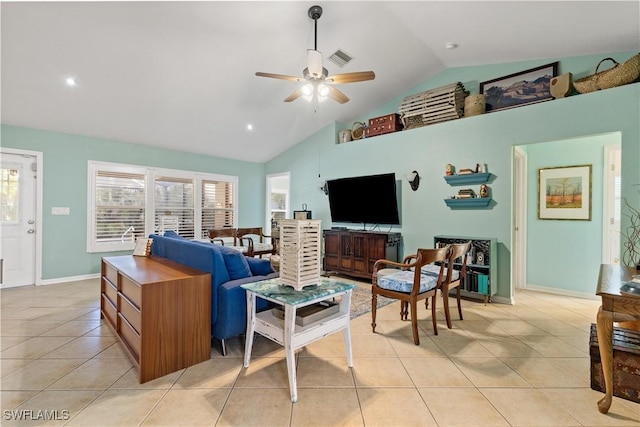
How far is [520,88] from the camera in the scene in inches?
151

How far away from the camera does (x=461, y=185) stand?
13.6 ft

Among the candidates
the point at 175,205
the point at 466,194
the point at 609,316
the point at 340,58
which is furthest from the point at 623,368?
the point at 175,205

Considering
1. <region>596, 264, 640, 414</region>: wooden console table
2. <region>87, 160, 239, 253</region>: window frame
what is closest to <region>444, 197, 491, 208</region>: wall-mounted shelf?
<region>596, 264, 640, 414</region>: wooden console table

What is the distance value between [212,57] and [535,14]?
3479 millimetres

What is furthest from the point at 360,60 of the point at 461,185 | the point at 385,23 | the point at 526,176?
Result: the point at 526,176

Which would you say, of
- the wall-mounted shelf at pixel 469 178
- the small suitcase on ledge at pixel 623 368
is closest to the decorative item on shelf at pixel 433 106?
the wall-mounted shelf at pixel 469 178

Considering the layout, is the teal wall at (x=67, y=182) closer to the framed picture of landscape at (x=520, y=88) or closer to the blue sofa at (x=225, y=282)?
the blue sofa at (x=225, y=282)

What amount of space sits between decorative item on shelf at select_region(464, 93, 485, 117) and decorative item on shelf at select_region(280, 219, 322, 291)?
3.28 metres

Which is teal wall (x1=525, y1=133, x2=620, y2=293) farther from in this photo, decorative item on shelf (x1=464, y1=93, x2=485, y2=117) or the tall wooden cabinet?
the tall wooden cabinet

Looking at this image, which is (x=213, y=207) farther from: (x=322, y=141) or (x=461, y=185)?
(x=461, y=185)

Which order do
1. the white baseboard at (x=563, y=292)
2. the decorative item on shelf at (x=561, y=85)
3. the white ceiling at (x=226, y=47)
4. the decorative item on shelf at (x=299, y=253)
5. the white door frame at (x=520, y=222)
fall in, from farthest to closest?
the white door frame at (x=520, y=222), the white baseboard at (x=563, y=292), the decorative item on shelf at (x=561, y=85), the white ceiling at (x=226, y=47), the decorative item on shelf at (x=299, y=253)

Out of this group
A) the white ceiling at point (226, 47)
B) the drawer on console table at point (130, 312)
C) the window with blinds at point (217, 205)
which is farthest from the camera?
the window with blinds at point (217, 205)

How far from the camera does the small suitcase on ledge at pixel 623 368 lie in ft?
5.89

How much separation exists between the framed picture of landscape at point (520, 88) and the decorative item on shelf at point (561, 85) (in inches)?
4.7
